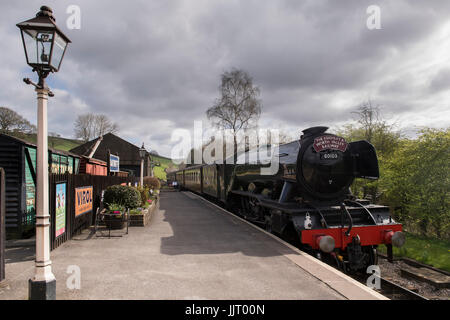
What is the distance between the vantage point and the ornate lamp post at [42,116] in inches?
148

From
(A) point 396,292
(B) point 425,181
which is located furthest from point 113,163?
(B) point 425,181

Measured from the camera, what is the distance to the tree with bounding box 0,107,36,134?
31266mm

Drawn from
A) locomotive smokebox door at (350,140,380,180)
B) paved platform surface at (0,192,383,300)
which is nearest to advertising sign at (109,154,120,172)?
paved platform surface at (0,192,383,300)

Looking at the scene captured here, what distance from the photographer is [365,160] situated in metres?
7.42

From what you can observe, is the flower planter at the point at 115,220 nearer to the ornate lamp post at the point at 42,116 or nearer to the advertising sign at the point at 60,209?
the advertising sign at the point at 60,209

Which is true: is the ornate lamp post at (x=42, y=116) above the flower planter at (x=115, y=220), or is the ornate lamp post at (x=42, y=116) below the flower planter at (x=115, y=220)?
above

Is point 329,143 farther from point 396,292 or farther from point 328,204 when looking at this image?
point 396,292

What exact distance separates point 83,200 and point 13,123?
3091 centimetres

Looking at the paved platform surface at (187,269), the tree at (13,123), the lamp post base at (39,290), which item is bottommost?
the paved platform surface at (187,269)

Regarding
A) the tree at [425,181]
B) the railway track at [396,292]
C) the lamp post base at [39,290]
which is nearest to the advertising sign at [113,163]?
the lamp post base at [39,290]

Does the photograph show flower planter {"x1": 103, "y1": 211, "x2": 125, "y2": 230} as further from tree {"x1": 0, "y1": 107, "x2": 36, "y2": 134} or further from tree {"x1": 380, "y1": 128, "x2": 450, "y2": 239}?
tree {"x1": 0, "y1": 107, "x2": 36, "y2": 134}

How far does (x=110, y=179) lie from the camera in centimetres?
1216
